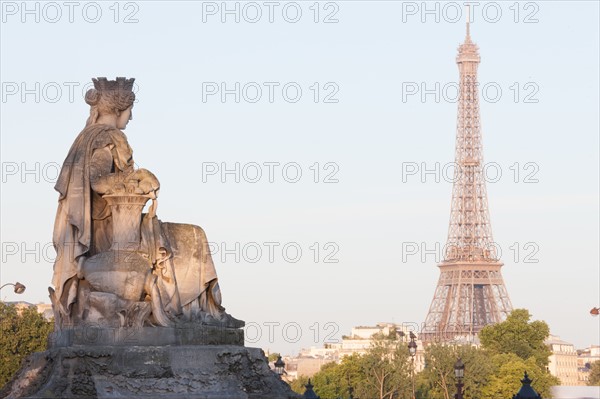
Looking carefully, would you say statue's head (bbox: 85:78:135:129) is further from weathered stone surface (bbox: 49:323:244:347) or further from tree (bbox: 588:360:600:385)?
tree (bbox: 588:360:600:385)

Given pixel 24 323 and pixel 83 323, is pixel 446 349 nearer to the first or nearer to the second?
pixel 24 323

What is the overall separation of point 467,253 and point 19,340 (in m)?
82.7

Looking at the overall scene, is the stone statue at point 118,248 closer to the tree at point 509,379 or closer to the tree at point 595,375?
the tree at point 509,379

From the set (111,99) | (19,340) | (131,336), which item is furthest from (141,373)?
(19,340)

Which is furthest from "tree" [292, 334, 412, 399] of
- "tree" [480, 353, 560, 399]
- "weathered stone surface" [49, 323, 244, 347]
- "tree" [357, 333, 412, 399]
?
"weathered stone surface" [49, 323, 244, 347]

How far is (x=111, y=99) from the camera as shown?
33500mm

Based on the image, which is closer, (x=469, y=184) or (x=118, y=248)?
(x=118, y=248)

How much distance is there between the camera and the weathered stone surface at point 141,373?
31.1 meters

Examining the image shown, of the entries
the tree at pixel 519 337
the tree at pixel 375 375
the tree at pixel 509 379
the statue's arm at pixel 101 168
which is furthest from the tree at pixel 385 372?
the statue's arm at pixel 101 168

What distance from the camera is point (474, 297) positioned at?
16050 cm

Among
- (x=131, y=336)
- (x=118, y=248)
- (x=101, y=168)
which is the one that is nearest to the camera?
(x=131, y=336)

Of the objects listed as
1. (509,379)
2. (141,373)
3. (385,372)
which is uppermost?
(141,373)

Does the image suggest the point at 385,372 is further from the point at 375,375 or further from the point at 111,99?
the point at 111,99

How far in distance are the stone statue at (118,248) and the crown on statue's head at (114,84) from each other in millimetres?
16
